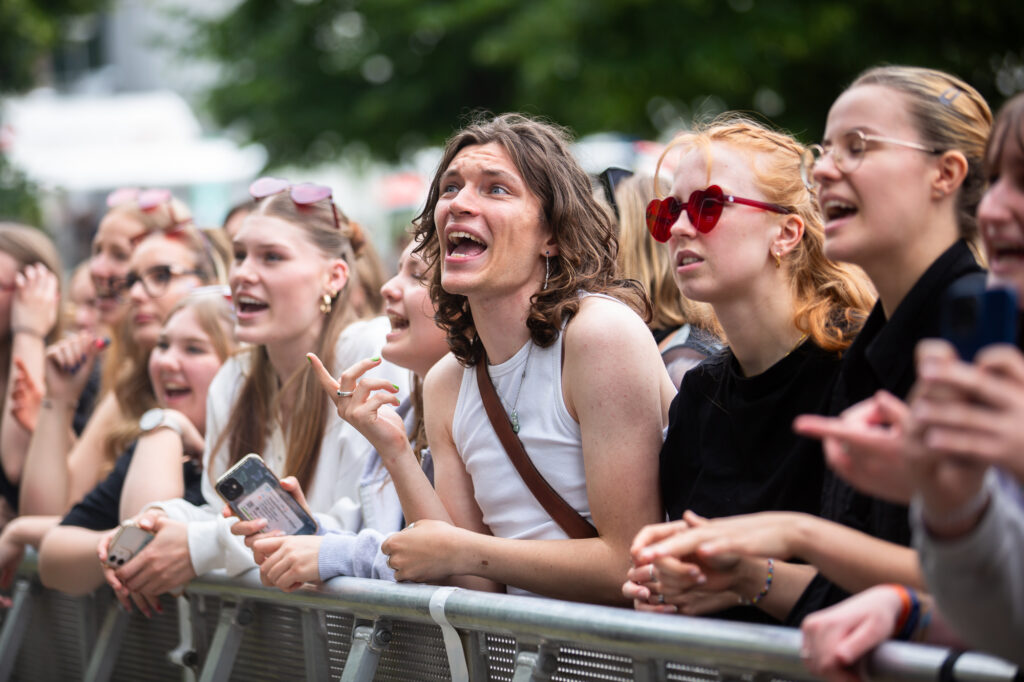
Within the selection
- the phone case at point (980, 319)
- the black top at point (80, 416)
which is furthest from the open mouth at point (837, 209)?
the black top at point (80, 416)

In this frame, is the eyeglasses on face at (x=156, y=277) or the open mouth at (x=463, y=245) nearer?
the open mouth at (x=463, y=245)

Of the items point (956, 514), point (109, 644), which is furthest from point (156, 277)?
point (956, 514)

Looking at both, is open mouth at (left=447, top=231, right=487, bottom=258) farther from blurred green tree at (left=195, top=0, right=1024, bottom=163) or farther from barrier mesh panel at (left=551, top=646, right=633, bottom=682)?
blurred green tree at (left=195, top=0, right=1024, bottom=163)

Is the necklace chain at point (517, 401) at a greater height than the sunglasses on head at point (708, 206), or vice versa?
the sunglasses on head at point (708, 206)

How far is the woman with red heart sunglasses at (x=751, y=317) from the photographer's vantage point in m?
2.97

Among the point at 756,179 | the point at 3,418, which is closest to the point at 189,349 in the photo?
the point at 3,418

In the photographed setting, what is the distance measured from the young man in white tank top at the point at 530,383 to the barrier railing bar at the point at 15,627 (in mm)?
2254

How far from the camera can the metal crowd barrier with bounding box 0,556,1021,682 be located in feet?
7.75

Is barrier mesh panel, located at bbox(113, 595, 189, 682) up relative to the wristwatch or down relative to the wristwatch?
down

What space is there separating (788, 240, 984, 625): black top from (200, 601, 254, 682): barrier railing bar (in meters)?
1.87

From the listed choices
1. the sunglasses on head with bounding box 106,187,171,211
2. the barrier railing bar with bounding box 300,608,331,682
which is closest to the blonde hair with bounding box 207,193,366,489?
the barrier railing bar with bounding box 300,608,331,682

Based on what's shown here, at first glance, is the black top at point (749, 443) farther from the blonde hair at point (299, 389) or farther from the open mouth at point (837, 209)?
the blonde hair at point (299, 389)

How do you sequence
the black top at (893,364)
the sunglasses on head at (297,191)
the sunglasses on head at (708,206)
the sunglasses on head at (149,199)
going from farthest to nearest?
the sunglasses on head at (149,199) < the sunglasses on head at (297,191) < the sunglasses on head at (708,206) < the black top at (893,364)

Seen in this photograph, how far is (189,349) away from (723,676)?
3.39m
